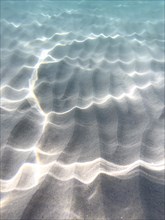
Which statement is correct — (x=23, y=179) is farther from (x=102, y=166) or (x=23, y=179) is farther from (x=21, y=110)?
(x=21, y=110)

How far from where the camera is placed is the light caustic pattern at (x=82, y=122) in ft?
6.84

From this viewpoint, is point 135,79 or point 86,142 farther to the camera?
point 135,79

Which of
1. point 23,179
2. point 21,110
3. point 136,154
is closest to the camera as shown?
point 23,179

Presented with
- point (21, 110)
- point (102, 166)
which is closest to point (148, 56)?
point (21, 110)

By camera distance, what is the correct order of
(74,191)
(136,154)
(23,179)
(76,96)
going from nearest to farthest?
(74,191) < (23,179) < (136,154) < (76,96)

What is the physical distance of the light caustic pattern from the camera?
6.84 ft

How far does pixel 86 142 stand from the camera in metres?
2.88

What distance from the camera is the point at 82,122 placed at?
319 cm

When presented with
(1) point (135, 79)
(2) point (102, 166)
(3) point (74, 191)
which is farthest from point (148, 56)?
(3) point (74, 191)

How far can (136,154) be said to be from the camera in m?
2.61

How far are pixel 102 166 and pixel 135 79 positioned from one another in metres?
2.28

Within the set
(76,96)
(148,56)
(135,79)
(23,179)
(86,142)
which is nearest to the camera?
(23,179)

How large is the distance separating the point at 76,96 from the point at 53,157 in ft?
4.47

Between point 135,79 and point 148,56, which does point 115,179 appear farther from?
point 148,56
